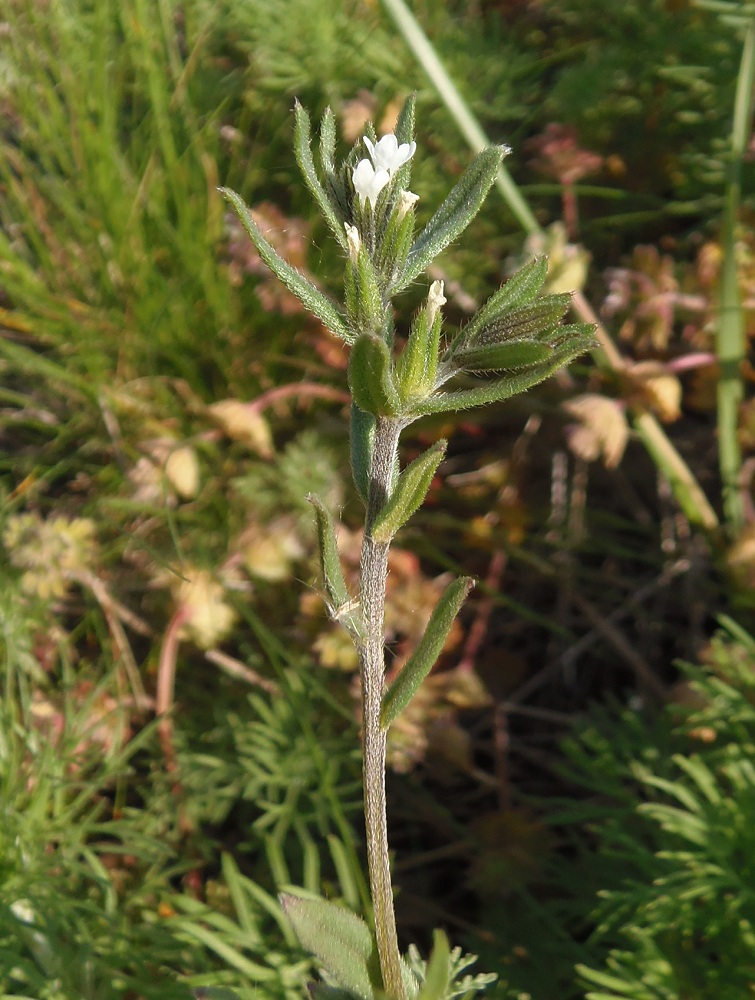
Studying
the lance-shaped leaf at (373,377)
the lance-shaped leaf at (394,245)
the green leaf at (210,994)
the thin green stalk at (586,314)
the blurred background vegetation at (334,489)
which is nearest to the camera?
the lance-shaped leaf at (373,377)

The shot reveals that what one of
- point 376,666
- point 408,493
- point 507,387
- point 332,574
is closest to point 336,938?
point 376,666

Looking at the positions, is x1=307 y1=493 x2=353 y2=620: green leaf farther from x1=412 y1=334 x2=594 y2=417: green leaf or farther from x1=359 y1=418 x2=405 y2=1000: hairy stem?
x1=412 y1=334 x2=594 y2=417: green leaf

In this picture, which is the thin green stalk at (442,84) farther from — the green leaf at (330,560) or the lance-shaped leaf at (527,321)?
the green leaf at (330,560)

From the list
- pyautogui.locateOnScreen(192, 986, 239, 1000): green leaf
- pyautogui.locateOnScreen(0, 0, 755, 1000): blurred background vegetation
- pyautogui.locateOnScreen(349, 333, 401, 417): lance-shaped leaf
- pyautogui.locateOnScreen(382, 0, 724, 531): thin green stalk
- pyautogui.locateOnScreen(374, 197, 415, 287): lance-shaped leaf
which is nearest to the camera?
pyautogui.locateOnScreen(349, 333, 401, 417): lance-shaped leaf

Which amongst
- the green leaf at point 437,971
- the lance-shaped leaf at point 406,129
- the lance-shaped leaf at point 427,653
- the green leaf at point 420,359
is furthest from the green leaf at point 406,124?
the green leaf at point 437,971

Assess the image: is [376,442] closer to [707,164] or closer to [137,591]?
[137,591]

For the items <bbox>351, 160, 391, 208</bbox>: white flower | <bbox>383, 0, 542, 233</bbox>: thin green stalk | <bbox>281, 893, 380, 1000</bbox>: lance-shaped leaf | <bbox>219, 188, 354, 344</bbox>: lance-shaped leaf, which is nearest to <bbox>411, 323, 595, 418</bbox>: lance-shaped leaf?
<bbox>219, 188, 354, 344</bbox>: lance-shaped leaf

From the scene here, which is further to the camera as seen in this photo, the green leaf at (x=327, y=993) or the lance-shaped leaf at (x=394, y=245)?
the green leaf at (x=327, y=993)
